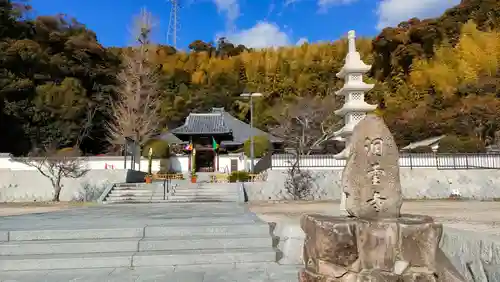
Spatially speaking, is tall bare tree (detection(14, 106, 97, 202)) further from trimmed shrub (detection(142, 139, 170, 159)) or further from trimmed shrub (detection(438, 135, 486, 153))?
trimmed shrub (detection(438, 135, 486, 153))

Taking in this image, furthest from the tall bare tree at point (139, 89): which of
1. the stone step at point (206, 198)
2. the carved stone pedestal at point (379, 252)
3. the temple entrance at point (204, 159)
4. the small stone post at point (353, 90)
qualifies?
the carved stone pedestal at point (379, 252)

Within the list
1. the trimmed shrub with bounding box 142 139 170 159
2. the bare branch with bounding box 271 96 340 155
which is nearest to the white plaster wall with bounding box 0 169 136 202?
the trimmed shrub with bounding box 142 139 170 159

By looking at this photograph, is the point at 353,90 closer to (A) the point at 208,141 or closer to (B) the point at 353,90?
(B) the point at 353,90

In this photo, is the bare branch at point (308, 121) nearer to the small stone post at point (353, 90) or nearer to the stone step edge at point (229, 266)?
the small stone post at point (353, 90)

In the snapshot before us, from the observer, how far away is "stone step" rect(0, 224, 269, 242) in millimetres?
5188

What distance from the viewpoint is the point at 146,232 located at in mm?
5301

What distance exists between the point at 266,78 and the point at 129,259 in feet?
134

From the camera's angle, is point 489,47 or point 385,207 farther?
point 489,47

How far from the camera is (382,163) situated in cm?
347

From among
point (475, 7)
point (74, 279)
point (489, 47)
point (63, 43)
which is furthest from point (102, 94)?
point (475, 7)

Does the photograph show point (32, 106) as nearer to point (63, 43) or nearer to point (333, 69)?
point (63, 43)

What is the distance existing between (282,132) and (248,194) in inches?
550

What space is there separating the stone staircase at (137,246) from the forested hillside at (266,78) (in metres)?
19.7

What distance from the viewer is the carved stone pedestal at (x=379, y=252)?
10.2 ft
